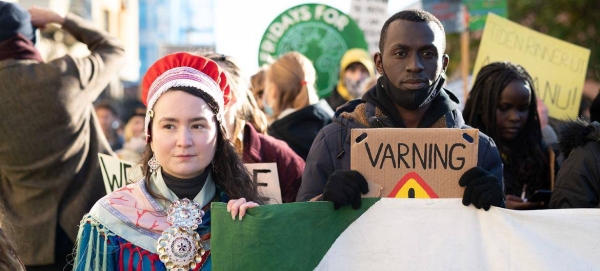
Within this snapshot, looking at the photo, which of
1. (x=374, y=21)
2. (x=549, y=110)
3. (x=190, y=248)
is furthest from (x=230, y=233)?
(x=374, y=21)

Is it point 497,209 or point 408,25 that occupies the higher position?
point 408,25

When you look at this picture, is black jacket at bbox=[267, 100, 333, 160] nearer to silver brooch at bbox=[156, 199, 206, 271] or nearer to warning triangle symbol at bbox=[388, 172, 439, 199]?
silver brooch at bbox=[156, 199, 206, 271]

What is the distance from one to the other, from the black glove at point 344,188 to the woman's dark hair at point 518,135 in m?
2.32

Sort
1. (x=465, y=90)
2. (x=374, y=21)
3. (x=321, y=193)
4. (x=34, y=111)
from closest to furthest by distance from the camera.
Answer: (x=321, y=193) < (x=34, y=111) < (x=465, y=90) < (x=374, y=21)

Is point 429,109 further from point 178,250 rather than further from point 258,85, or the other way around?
point 258,85

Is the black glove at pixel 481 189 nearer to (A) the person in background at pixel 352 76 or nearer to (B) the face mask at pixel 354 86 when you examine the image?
(A) the person in background at pixel 352 76

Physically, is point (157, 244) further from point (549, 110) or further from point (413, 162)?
point (549, 110)

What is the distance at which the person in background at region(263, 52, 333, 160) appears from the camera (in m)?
6.66

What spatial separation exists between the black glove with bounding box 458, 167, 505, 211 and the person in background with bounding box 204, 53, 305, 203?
1887 mm

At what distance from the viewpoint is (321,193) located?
4.12 m

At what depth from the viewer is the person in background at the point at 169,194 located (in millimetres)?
3980

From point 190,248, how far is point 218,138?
1.61 ft

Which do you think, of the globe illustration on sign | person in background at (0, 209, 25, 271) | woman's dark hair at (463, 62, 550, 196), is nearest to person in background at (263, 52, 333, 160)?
woman's dark hair at (463, 62, 550, 196)

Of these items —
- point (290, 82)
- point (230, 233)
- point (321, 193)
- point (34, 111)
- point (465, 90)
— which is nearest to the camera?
point (230, 233)
